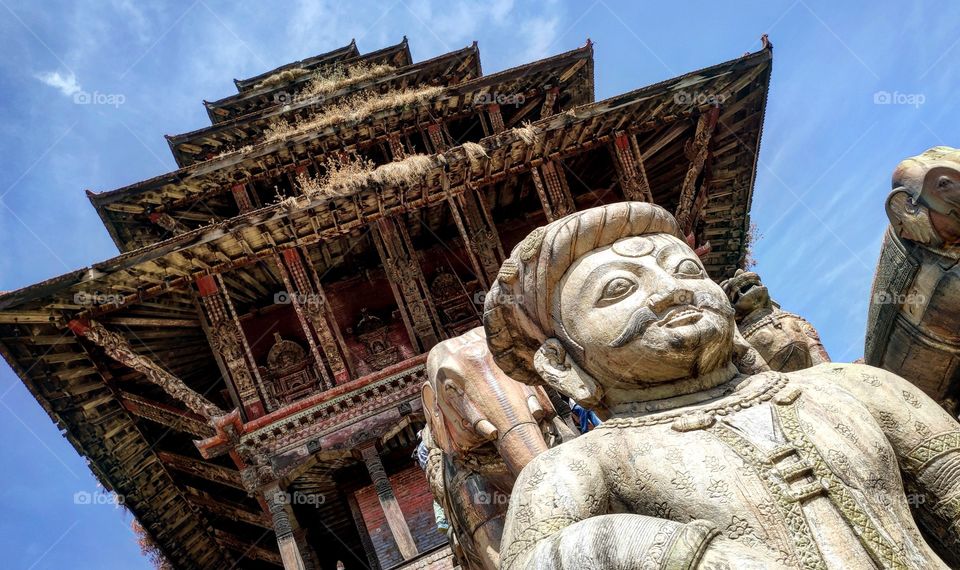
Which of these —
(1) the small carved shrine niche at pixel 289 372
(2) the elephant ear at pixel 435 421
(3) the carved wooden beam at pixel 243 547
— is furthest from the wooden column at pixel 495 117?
(2) the elephant ear at pixel 435 421

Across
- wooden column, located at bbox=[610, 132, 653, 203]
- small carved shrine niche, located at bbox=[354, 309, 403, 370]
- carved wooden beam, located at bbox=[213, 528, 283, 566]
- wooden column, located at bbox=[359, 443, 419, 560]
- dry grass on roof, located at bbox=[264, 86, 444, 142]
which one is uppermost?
dry grass on roof, located at bbox=[264, 86, 444, 142]

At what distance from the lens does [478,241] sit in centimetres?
1556

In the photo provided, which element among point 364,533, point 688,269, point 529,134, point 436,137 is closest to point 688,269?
point 688,269

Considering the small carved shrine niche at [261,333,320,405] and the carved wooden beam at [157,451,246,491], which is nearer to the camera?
the small carved shrine niche at [261,333,320,405]

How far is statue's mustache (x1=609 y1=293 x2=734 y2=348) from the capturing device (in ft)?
11.6

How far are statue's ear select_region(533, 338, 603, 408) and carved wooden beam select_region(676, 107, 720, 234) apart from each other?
1173 centimetres

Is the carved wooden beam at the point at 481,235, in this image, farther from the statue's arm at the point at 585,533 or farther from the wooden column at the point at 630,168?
the statue's arm at the point at 585,533

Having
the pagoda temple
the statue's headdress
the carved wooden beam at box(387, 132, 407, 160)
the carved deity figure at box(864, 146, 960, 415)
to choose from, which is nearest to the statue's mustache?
the statue's headdress

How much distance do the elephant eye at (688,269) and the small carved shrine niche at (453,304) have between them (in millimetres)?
11834

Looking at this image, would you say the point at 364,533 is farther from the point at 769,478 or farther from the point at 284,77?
the point at 284,77

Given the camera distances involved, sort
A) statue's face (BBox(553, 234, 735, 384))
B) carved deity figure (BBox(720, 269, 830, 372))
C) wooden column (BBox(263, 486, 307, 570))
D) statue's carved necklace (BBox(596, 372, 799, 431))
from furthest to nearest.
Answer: wooden column (BBox(263, 486, 307, 570))
carved deity figure (BBox(720, 269, 830, 372))
statue's face (BBox(553, 234, 735, 384))
statue's carved necklace (BBox(596, 372, 799, 431))

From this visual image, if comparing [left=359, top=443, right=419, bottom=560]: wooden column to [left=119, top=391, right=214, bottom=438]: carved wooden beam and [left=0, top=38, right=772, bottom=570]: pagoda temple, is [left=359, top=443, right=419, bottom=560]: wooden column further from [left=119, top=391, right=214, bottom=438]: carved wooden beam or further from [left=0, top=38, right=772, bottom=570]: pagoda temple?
[left=119, top=391, right=214, bottom=438]: carved wooden beam

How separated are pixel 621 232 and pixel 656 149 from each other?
1235 centimetres

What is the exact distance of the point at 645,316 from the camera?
354 cm
